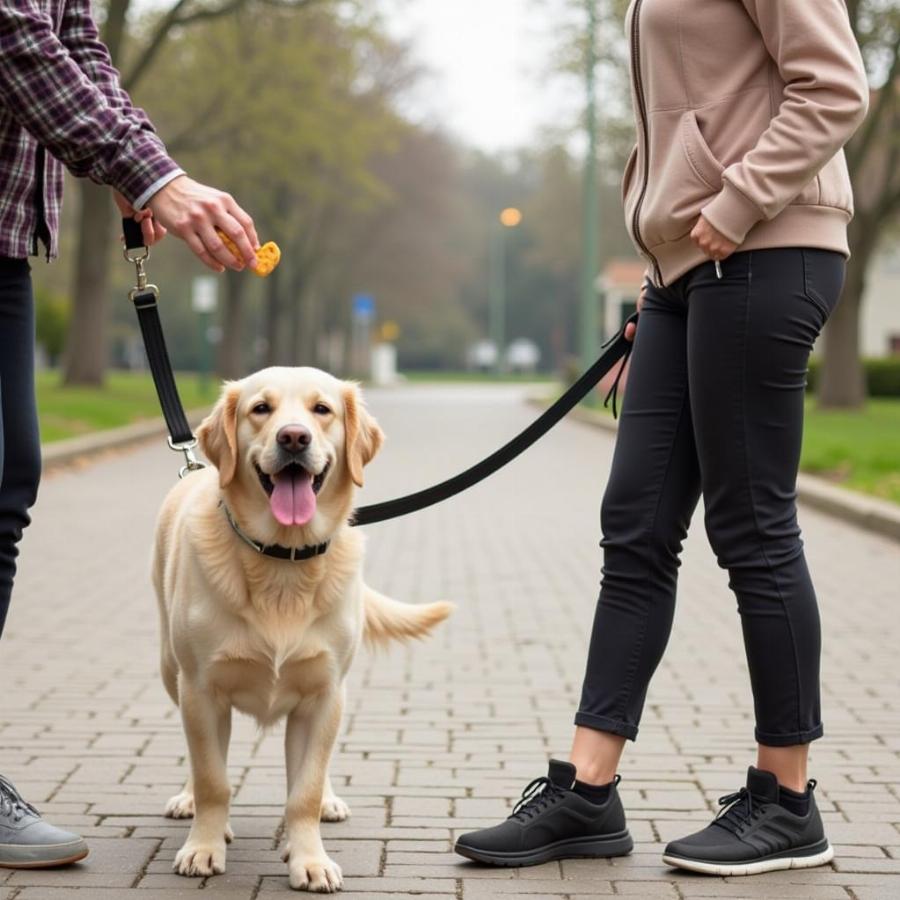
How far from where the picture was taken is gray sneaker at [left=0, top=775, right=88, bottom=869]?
3.67 metres

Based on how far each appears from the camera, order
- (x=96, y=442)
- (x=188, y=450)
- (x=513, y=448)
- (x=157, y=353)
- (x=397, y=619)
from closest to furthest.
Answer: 1. (x=157, y=353)
2. (x=188, y=450)
3. (x=397, y=619)
4. (x=513, y=448)
5. (x=96, y=442)

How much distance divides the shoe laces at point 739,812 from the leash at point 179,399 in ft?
3.44

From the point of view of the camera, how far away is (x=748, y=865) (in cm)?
367

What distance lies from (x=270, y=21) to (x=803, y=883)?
31.7 meters

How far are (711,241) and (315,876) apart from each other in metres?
1.64

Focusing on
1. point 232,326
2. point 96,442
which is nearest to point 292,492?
point 96,442

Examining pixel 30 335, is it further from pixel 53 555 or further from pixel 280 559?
pixel 53 555

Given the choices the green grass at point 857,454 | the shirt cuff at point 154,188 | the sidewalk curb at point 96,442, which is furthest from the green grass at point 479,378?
the shirt cuff at point 154,188

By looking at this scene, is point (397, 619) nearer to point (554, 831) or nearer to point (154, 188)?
point (554, 831)

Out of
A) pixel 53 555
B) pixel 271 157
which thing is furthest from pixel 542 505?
pixel 271 157

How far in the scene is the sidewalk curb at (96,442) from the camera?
16719 millimetres

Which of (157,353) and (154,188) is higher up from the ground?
(154,188)

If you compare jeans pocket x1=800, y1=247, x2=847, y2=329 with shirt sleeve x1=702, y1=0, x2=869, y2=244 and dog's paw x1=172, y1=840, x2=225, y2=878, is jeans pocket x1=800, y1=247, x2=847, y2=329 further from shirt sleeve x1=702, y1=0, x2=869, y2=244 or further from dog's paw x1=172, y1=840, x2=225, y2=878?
dog's paw x1=172, y1=840, x2=225, y2=878

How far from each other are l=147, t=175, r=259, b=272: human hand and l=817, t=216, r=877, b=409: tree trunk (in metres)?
27.0
